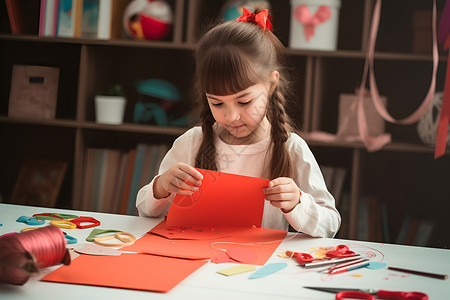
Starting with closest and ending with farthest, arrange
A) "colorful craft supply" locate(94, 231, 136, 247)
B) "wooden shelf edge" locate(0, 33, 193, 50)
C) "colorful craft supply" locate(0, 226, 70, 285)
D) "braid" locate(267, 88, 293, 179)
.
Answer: "colorful craft supply" locate(0, 226, 70, 285) → "colorful craft supply" locate(94, 231, 136, 247) → "braid" locate(267, 88, 293, 179) → "wooden shelf edge" locate(0, 33, 193, 50)

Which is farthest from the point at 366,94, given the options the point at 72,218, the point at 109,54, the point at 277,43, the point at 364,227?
the point at 72,218

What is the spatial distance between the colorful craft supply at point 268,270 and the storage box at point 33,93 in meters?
1.53

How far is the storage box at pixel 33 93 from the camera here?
215cm

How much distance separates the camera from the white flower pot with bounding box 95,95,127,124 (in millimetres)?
2047

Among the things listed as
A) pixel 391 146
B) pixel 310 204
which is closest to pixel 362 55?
pixel 391 146

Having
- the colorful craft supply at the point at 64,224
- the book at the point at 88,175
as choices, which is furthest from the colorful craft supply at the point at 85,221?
the book at the point at 88,175

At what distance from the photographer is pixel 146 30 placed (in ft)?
6.66

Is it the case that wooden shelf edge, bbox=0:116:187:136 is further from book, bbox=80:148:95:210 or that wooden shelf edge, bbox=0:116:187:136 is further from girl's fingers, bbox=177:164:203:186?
girl's fingers, bbox=177:164:203:186

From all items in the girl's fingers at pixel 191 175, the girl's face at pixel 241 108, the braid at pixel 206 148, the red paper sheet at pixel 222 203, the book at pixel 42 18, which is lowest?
the red paper sheet at pixel 222 203

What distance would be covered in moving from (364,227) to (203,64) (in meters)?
1.10

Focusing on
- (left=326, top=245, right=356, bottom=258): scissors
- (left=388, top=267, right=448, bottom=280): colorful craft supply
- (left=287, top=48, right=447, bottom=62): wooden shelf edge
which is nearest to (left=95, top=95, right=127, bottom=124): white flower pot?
(left=287, top=48, right=447, bottom=62): wooden shelf edge

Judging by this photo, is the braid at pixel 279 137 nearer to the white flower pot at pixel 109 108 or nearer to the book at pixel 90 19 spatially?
the white flower pot at pixel 109 108

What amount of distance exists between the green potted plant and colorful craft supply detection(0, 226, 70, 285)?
4.22 feet

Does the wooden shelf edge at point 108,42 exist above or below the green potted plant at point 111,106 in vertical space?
above
